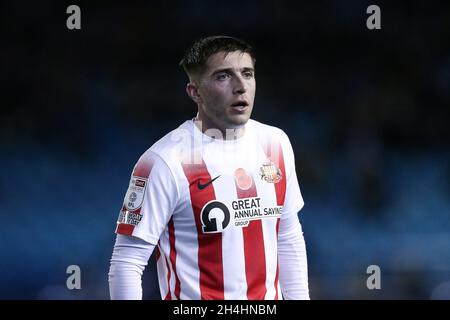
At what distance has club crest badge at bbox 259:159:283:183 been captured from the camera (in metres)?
2.84

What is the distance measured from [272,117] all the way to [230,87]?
335 cm

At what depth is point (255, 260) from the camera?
8.87ft

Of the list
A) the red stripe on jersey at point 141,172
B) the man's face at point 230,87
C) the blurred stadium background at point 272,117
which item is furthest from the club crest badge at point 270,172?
the blurred stadium background at point 272,117

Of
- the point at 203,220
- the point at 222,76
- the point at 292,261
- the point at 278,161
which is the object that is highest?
the point at 222,76

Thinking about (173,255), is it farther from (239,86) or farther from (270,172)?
(239,86)

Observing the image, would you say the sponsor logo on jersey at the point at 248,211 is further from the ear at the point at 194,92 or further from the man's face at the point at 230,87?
the ear at the point at 194,92

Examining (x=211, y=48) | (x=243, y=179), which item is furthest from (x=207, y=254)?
(x=211, y=48)

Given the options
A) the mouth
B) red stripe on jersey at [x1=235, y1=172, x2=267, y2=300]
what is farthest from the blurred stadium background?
the mouth

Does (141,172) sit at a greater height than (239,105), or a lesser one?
lesser

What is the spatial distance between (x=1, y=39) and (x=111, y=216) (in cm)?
178

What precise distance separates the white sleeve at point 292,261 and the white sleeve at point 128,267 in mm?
607

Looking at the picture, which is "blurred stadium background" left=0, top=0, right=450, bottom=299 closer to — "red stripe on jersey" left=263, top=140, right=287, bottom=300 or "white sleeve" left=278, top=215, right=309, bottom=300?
"white sleeve" left=278, top=215, right=309, bottom=300
